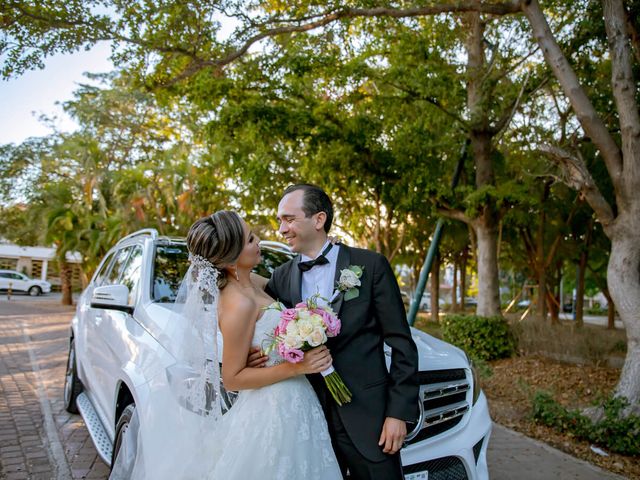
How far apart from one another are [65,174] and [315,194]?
2960 cm

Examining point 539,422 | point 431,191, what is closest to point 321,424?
point 539,422

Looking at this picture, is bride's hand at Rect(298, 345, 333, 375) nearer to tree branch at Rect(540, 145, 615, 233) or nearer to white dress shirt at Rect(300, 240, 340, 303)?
white dress shirt at Rect(300, 240, 340, 303)

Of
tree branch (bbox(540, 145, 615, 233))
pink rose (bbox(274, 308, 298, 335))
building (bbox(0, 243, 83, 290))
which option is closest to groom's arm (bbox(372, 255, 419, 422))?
pink rose (bbox(274, 308, 298, 335))

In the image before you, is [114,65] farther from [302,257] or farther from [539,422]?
[539,422]

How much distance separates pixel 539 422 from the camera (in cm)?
648

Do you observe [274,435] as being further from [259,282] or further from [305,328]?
[259,282]

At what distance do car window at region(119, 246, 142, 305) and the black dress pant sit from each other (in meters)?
2.15

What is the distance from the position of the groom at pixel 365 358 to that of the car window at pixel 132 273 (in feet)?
6.70

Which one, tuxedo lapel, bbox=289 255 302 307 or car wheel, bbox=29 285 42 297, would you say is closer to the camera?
tuxedo lapel, bbox=289 255 302 307

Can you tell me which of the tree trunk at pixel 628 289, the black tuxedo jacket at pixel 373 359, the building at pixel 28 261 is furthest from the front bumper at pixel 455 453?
the building at pixel 28 261

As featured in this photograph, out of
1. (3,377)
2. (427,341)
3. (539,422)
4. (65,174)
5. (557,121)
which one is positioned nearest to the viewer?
(427,341)

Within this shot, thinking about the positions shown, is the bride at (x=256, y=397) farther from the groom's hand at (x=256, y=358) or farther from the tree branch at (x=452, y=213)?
the tree branch at (x=452, y=213)

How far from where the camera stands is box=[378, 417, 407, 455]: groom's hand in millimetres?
2475

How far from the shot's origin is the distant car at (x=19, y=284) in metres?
37.4
